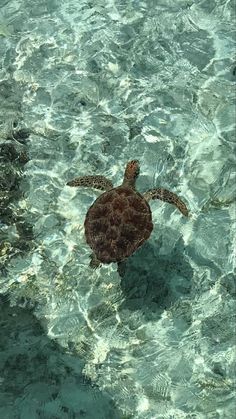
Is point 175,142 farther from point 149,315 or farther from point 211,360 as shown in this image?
point 211,360

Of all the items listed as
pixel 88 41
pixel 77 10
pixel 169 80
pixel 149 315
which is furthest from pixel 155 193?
pixel 77 10

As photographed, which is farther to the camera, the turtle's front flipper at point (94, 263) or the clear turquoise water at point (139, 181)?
the turtle's front flipper at point (94, 263)

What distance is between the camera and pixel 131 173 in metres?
8.05

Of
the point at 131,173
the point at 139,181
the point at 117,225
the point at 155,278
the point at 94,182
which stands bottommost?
the point at 155,278

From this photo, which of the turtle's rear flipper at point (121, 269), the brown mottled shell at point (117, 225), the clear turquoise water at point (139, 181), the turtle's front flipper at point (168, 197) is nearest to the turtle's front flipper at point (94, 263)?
the clear turquoise water at point (139, 181)

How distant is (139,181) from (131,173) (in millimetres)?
266

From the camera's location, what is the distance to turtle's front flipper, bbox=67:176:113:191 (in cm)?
802

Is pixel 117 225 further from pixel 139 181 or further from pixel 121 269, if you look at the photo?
pixel 139 181

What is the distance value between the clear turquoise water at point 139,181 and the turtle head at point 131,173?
22 cm

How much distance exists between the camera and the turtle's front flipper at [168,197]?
7883 mm

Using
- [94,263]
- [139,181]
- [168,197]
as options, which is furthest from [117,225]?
[139,181]

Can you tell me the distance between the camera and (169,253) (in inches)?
306

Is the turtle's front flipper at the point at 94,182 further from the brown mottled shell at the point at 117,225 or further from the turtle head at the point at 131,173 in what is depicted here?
the brown mottled shell at the point at 117,225

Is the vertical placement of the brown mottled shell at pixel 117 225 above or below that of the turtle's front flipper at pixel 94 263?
above
